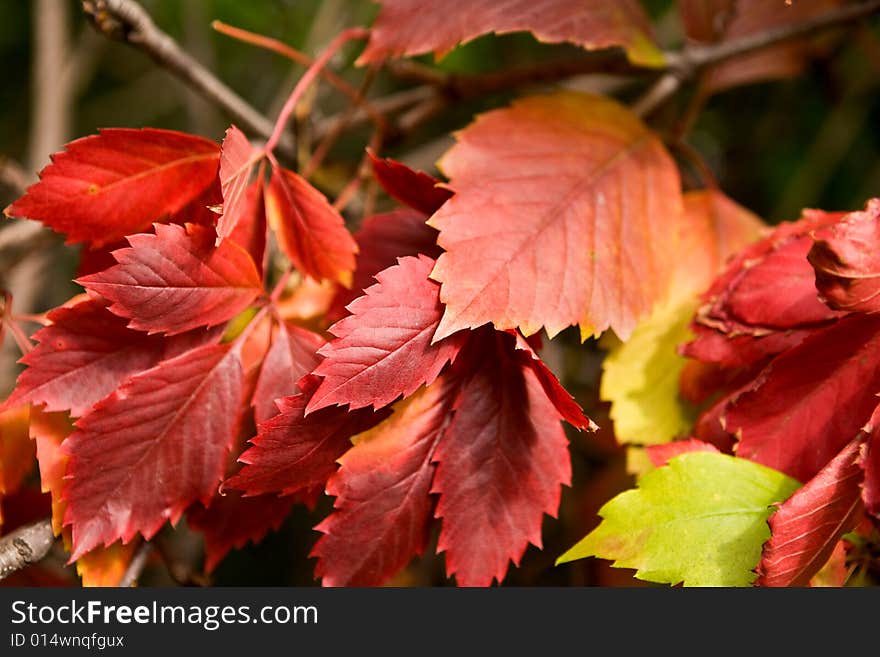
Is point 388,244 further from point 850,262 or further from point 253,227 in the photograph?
point 850,262

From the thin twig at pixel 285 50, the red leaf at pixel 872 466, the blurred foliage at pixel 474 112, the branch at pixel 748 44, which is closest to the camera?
the red leaf at pixel 872 466

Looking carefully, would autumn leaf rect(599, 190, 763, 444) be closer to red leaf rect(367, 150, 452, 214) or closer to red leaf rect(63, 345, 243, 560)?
red leaf rect(367, 150, 452, 214)

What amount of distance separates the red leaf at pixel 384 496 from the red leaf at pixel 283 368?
A: 0.06 metres

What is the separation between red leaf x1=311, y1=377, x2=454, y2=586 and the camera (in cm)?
49

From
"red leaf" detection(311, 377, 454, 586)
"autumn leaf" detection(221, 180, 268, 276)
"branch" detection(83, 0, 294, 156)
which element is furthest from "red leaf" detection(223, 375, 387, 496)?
"branch" detection(83, 0, 294, 156)

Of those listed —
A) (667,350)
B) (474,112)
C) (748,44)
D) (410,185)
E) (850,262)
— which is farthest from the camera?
(474,112)

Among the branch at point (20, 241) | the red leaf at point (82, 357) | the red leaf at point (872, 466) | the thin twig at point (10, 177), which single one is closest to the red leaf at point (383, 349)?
the red leaf at point (82, 357)

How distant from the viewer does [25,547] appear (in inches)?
18.8

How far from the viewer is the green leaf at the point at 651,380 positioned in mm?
580

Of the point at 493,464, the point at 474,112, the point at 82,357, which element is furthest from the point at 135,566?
the point at 474,112

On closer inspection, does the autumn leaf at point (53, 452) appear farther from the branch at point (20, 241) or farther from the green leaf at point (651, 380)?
→ the green leaf at point (651, 380)

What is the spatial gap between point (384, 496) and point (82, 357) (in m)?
0.21

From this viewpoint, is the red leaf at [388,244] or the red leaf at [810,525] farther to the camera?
the red leaf at [388,244]

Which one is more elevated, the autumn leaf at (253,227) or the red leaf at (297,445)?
the autumn leaf at (253,227)
